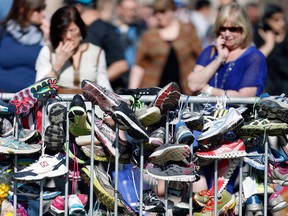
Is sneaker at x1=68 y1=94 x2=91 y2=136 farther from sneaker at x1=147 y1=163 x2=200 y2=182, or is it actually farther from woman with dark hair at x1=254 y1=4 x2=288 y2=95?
woman with dark hair at x1=254 y1=4 x2=288 y2=95

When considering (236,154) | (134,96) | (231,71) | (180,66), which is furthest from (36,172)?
(180,66)

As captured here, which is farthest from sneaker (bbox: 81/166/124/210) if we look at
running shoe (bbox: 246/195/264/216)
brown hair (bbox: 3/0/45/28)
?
brown hair (bbox: 3/0/45/28)

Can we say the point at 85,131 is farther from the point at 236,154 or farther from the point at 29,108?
the point at 236,154

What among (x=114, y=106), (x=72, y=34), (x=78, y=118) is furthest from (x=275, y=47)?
(x=78, y=118)

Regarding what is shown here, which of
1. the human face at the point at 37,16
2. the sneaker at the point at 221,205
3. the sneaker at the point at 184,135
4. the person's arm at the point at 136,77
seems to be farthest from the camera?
the person's arm at the point at 136,77

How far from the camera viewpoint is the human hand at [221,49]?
823cm

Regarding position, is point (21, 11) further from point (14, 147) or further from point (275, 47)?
point (275, 47)

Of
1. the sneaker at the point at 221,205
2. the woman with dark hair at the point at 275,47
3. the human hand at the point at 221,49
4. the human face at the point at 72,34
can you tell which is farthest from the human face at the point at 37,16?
the woman with dark hair at the point at 275,47

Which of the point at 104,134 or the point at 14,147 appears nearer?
the point at 14,147

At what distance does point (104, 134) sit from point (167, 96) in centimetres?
55

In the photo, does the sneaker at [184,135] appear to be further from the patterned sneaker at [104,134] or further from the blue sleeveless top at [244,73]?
the blue sleeveless top at [244,73]

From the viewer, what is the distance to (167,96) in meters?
7.04

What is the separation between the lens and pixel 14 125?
23.6 feet

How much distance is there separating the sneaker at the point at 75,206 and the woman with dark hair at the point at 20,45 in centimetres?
150
